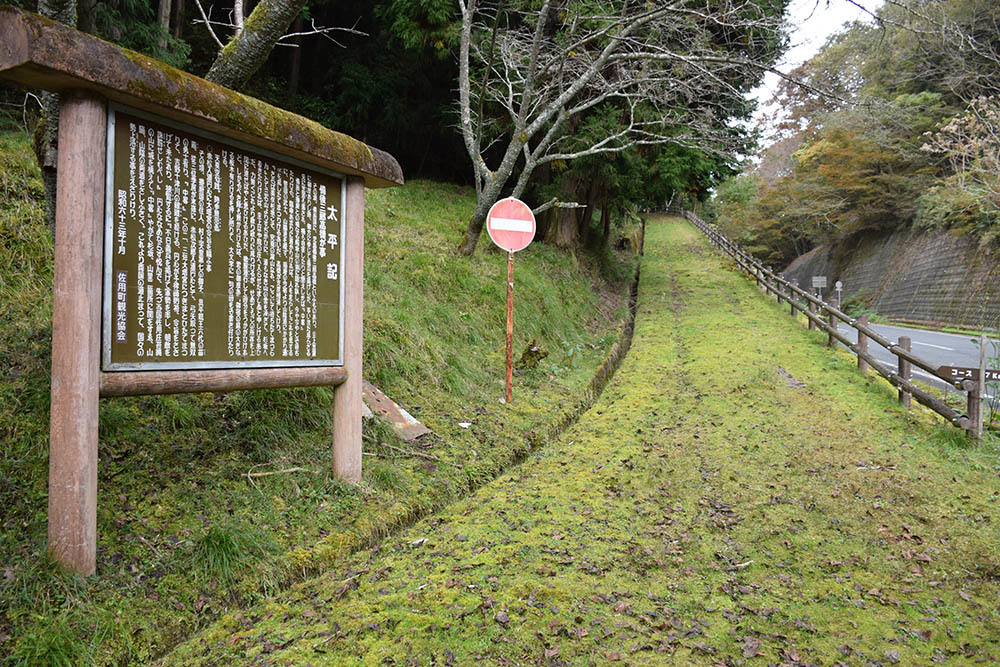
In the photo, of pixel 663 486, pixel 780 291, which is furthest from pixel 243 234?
pixel 780 291

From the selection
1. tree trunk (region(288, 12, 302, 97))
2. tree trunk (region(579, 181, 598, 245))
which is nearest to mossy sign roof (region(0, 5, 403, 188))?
tree trunk (region(579, 181, 598, 245))

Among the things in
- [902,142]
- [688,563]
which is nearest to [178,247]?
[688,563]

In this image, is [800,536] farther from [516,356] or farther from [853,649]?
[516,356]

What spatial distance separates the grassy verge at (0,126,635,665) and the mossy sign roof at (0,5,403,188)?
2044 millimetres

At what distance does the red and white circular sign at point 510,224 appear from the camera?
24.8ft

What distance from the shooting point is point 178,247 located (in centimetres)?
318

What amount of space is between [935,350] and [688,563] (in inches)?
564

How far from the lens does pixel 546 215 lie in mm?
16062

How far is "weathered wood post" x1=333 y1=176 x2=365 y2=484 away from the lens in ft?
14.0

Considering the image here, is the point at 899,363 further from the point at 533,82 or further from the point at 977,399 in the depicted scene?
the point at 533,82

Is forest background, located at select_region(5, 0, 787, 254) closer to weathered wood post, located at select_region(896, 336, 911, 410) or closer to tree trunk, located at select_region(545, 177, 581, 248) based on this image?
tree trunk, located at select_region(545, 177, 581, 248)

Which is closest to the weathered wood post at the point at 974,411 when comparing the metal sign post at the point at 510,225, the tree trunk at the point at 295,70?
the metal sign post at the point at 510,225

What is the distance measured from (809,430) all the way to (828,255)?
3225 cm

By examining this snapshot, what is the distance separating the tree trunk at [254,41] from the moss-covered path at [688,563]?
12.1 feet
